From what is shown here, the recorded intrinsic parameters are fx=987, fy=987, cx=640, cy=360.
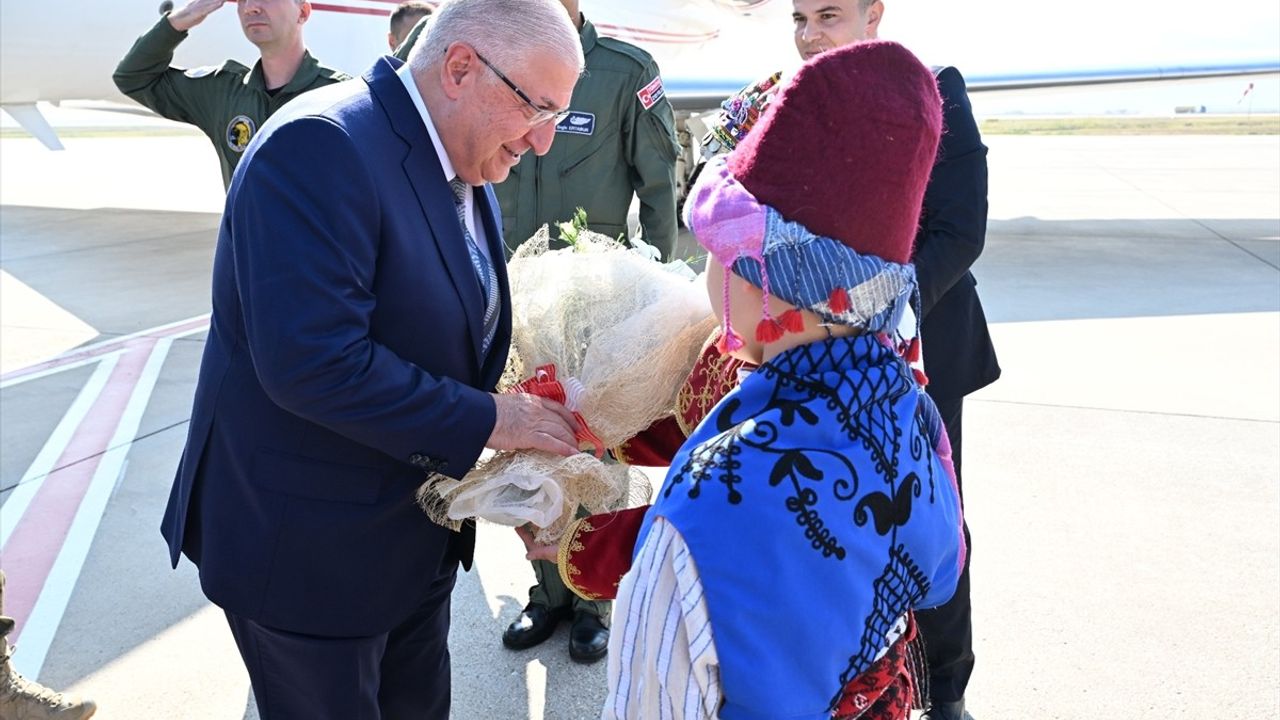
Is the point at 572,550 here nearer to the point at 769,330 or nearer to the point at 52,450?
the point at 769,330

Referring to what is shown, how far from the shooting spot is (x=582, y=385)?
170cm

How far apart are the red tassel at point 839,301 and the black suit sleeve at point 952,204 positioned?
107cm

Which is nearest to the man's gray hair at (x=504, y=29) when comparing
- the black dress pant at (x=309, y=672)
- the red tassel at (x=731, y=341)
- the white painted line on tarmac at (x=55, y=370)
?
the red tassel at (x=731, y=341)

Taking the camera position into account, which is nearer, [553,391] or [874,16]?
[553,391]

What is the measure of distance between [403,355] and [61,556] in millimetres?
2820

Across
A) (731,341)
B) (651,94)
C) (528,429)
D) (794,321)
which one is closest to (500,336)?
(528,429)

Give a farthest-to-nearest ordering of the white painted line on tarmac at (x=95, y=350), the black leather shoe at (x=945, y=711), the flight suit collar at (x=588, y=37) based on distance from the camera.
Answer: the white painted line on tarmac at (x=95, y=350)
the flight suit collar at (x=588, y=37)
the black leather shoe at (x=945, y=711)

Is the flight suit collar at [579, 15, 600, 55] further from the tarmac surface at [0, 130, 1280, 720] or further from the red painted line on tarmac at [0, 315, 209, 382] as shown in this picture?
the red painted line on tarmac at [0, 315, 209, 382]

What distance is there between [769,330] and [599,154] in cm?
243

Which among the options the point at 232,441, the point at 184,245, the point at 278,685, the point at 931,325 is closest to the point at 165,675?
the point at 278,685

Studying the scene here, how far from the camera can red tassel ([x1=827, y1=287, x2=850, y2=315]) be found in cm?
112

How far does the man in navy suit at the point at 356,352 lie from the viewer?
1.45 metres

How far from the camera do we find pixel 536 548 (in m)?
1.66

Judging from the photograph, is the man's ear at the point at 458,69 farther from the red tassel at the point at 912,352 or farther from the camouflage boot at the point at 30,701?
the camouflage boot at the point at 30,701
